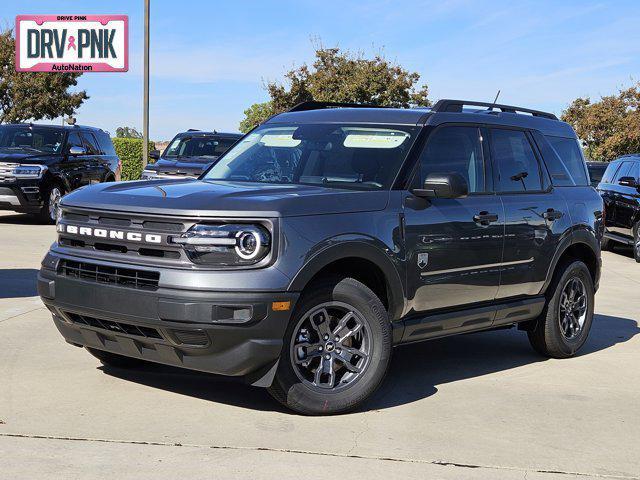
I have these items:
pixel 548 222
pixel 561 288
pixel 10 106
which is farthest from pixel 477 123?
pixel 10 106

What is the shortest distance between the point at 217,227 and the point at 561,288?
3.41 meters

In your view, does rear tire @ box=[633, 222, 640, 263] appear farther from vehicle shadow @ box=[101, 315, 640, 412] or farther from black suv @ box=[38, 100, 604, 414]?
black suv @ box=[38, 100, 604, 414]

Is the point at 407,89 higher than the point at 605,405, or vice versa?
the point at 407,89

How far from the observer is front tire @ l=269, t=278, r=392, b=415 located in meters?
5.48

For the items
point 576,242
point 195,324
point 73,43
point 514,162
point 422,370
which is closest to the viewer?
point 195,324

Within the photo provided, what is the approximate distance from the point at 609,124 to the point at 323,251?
47496 millimetres

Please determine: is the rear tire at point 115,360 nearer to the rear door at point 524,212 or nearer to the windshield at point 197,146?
the rear door at point 524,212

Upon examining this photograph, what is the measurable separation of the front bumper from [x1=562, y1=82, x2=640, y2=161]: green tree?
44.2 m

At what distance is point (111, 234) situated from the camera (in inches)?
218

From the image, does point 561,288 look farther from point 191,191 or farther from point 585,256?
point 191,191

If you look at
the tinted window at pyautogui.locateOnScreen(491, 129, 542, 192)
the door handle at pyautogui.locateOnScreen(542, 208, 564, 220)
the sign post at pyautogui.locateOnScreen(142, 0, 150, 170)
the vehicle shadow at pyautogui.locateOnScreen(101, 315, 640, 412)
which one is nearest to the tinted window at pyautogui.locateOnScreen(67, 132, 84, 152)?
the sign post at pyautogui.locateOnScreen(142, 0, 150, 170)

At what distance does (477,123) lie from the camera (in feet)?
23.0

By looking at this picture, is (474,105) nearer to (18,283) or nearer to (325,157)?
(325,157)

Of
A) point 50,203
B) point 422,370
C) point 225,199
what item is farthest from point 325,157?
point 50,203
